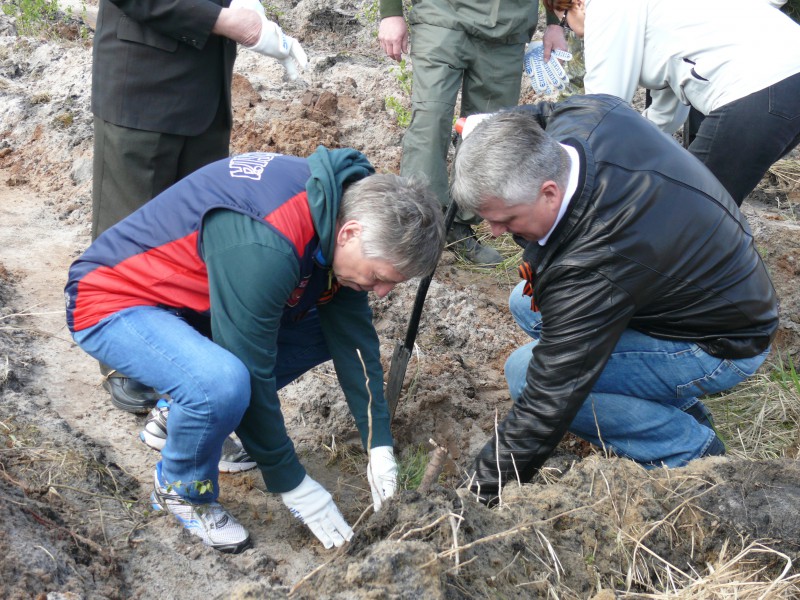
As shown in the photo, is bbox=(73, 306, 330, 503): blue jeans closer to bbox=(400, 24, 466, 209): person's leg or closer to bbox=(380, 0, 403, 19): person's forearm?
bbox=(400, 24, 466, 209): person's leg

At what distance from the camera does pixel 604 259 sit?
232 centimetres

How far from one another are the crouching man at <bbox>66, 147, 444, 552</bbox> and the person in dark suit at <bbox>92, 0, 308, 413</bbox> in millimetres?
707

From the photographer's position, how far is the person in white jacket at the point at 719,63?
308 cm

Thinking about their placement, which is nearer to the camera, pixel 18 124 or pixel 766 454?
pixel 766 454

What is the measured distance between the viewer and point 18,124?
233 inches

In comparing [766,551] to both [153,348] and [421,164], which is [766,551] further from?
[421,164]

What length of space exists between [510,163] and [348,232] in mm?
487

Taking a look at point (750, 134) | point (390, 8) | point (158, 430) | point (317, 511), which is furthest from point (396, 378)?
point (390, 8)

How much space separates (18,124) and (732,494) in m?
5.50

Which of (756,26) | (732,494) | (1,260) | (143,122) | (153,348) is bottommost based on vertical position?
(1,260)

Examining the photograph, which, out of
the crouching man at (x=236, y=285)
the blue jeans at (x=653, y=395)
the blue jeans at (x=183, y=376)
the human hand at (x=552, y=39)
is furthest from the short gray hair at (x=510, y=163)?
the human hand at (x=552, y=39)

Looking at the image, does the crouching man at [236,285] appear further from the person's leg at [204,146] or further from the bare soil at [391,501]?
the person's leg at [204,146]

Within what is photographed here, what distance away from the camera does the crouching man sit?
2.18 m

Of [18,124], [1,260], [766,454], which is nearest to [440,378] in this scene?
[766,454]
